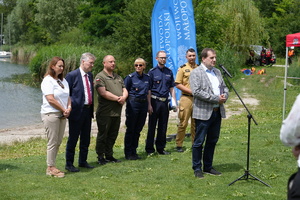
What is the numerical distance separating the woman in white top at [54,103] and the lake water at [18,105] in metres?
11.1

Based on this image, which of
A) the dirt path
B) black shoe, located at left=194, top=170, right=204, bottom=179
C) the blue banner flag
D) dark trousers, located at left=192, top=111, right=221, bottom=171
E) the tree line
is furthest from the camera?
the tree line

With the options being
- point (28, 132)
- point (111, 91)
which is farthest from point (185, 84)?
point (28, 132)

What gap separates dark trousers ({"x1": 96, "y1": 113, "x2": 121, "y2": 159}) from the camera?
26.5 ft

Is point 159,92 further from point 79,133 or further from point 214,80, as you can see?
point 214,80

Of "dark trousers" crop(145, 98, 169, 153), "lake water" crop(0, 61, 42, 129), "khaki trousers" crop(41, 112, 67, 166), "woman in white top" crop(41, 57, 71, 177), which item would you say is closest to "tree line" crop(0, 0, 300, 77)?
"lake water" crop(0, 61, 42, 129)

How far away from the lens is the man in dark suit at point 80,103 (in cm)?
739

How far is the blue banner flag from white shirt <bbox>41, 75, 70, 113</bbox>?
14.0 feet

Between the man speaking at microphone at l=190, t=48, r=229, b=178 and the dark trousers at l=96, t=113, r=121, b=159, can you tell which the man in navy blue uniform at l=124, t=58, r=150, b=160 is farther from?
the man speaking at microphone at l=190, t=48, r=229, b=178

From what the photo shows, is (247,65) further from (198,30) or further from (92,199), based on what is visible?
(92,199)

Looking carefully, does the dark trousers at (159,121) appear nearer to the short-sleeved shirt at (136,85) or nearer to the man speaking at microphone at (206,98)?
the short-sleeved shirt at (136,85)

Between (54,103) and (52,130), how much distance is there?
0.42 m

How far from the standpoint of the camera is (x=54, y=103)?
22.5 feet

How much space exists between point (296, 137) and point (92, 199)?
362 cm

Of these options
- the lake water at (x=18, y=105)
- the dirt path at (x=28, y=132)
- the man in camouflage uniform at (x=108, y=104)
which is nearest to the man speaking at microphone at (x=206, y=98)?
the man in camouflage uniform at (x=108, y=104)
